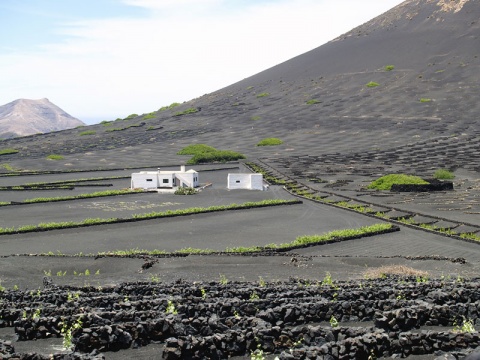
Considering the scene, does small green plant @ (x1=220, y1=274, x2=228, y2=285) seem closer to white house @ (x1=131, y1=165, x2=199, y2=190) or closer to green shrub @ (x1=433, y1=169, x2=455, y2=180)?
white house @ (x1=131, y1=165, x2=199, y2=190)

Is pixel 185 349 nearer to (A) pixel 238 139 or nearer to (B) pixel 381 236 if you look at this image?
(B) pixel 381 236

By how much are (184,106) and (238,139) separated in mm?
58356

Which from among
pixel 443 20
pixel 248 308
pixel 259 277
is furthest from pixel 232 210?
pixel 443 20

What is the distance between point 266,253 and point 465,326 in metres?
18.2

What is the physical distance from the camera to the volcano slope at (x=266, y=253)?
51.8ft

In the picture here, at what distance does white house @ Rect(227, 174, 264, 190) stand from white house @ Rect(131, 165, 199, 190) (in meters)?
4.15

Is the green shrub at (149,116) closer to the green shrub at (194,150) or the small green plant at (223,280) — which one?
the green shrub at (194,150)

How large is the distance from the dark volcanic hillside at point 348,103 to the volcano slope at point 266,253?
97 centimetres

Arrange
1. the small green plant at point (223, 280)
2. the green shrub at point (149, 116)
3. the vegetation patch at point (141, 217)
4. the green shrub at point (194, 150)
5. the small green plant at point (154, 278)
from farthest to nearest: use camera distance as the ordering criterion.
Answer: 1. the green shrub at point (149, 116)
2. the green shrub at point (194, 150)
3. the vegetation patch at point (141, 217)
4. the small green plant at point (154, 278)
5. the small green plant at point (223, 280)

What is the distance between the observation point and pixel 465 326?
1522 centimetres

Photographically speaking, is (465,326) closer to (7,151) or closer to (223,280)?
(223,280)

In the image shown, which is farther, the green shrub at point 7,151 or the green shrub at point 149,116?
the green shrub at point 149,116

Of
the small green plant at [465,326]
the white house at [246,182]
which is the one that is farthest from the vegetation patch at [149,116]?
the small green plant at [465,326]

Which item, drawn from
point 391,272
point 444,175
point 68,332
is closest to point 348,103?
point 444,175
